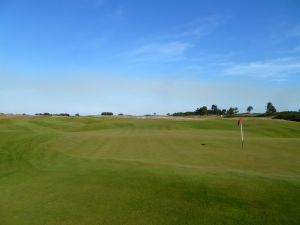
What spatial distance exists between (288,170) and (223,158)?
11.7 feet

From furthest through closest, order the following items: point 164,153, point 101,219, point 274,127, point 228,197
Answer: point 274,127 < point 164,153 < point 228,197 < point 101,219

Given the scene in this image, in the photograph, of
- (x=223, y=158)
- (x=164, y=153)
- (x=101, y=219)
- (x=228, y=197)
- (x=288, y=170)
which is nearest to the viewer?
(x=101, y=219)

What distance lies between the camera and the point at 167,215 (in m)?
8.05

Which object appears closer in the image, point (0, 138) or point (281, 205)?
point (281, 205)

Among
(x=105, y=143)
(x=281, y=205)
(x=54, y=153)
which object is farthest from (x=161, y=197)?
(x=105, y=143)

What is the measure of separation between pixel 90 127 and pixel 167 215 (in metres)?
41.0

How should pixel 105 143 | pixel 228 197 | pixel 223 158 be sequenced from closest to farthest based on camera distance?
pixel 228 197 → pixel 223 158 → pixel 105 143

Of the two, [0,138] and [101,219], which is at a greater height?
[0,138]

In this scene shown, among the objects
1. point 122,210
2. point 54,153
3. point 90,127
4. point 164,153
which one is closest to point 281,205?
point 122,210

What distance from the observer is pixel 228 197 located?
911cm

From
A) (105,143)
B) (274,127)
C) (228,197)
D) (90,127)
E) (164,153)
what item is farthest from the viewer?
(90,127)

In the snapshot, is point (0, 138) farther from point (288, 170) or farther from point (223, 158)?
point (288, 170)

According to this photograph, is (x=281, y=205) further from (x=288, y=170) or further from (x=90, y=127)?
(x=90, y=127)

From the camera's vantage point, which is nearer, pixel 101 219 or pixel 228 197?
pixel 101 219
